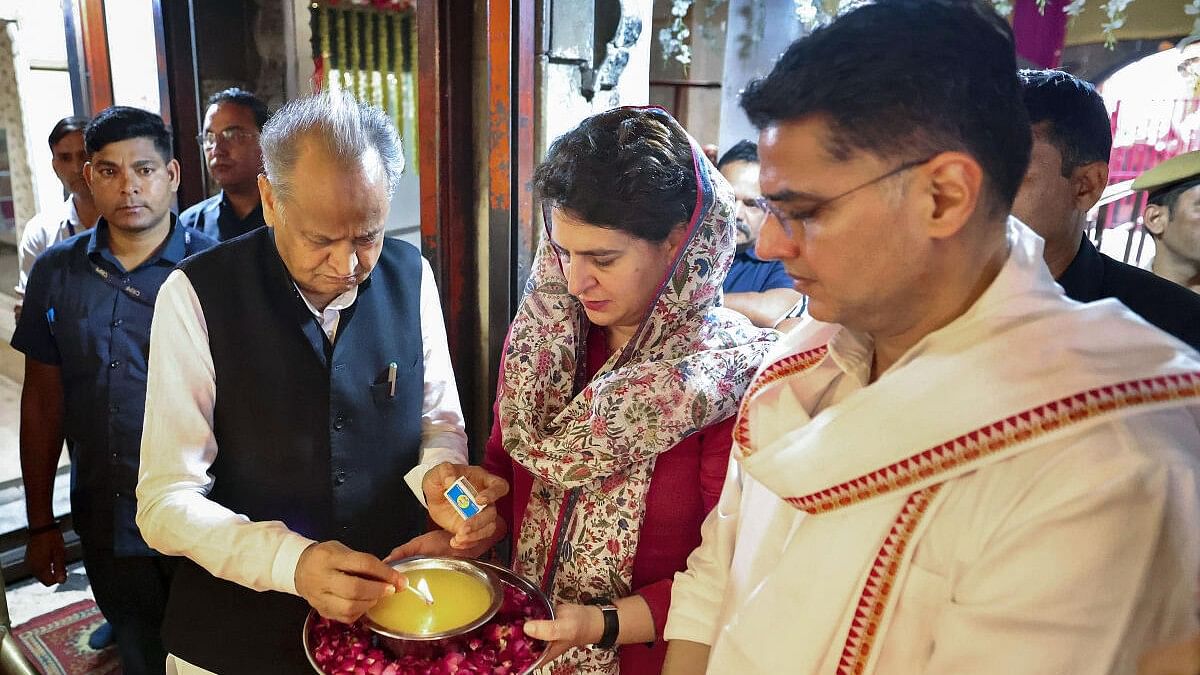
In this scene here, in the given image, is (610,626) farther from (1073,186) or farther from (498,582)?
(1073,186)

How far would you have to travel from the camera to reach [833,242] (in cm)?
98

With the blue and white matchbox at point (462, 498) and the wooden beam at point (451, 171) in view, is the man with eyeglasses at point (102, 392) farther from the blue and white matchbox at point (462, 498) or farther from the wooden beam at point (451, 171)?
the blue and white matchbox at point (462, 498)

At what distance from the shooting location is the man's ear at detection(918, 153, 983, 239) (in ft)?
2.97

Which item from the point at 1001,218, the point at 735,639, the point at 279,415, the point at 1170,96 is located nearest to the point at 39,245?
the point at 279,415

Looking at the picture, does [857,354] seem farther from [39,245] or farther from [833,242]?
[39,245]

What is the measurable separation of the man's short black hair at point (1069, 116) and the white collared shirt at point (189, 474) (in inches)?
71.1

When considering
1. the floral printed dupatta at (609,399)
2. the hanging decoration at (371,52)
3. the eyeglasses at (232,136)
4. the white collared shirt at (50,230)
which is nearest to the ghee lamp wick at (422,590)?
the floral printed dupatta at (609,399)

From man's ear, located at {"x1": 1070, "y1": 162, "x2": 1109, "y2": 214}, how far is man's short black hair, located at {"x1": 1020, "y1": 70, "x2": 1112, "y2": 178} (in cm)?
2

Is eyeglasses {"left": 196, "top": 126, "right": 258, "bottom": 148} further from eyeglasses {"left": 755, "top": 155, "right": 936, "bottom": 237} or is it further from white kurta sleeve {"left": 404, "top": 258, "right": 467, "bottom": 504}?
eyeglasses {"left": 755, "top": 155, "right": 936, "bottom": 237}

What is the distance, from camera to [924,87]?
90cm

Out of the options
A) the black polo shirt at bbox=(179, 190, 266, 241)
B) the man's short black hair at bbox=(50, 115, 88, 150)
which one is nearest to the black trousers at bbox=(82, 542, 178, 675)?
the black polo shirt at bbox=(179, 190, 266, 241)

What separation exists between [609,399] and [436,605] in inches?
19.4

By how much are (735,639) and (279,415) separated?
1050 millimetres

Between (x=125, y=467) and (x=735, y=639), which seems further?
(x=125, y=467)
